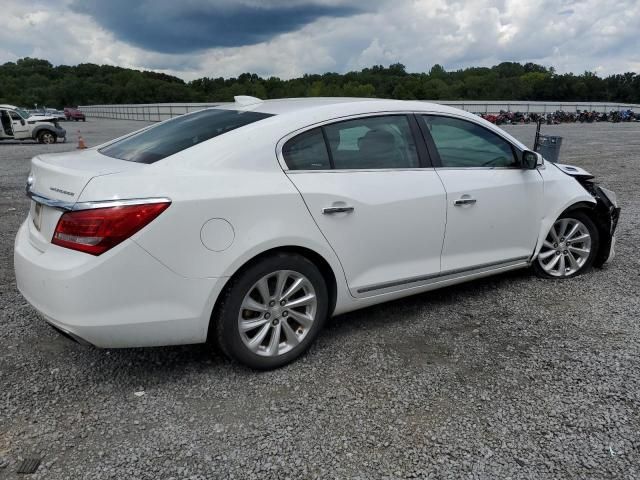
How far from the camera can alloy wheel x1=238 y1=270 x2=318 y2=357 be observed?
3062 mm

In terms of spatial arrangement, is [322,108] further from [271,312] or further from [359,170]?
[271,312]

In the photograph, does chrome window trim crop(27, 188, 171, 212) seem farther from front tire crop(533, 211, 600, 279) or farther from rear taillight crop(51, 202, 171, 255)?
front tire crop(533, 211, 600, 279)

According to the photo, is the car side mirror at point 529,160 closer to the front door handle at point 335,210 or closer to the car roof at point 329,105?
the car roof at point 329,105

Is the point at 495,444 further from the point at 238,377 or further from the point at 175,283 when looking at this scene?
the point at 175,283

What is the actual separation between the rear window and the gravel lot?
1.28 m

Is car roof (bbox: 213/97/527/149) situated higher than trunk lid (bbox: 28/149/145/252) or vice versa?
car roof (bbox: 213/97/527/149)

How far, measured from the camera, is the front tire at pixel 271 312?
2.96 m

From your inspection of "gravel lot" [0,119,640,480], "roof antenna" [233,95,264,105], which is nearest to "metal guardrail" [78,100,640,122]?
"roof antenna" [233,95,264,105]

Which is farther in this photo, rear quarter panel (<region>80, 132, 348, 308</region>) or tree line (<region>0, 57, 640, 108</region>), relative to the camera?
tree line (<region>0, 57, 640, 108</region>)

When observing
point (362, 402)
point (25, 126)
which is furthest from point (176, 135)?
point (25, 126)

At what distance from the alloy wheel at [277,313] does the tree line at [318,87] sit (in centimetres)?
8249

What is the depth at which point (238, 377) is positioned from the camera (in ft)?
10.4

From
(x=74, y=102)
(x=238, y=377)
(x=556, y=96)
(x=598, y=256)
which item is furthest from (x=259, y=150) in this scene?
(x=74, y=102)

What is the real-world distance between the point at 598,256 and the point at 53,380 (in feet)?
15.3
